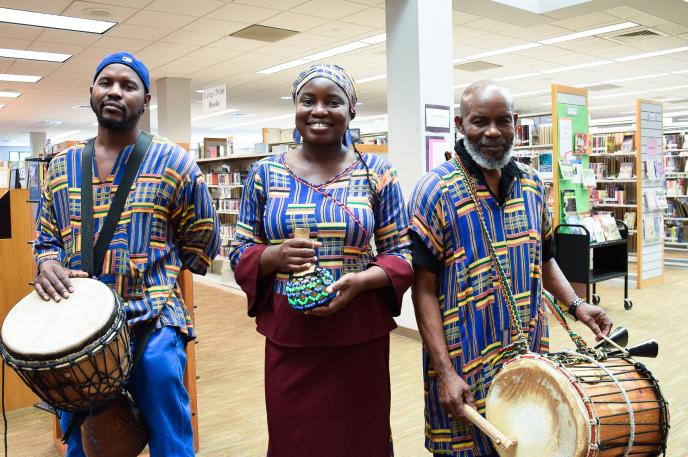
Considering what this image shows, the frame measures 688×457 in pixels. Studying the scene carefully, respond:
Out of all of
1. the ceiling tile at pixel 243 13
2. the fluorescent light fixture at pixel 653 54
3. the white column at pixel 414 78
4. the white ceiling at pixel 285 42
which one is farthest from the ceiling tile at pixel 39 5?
the fluorescent light fixture at pixel 653 54

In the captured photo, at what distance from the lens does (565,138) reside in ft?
19.9

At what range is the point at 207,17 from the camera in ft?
22.2

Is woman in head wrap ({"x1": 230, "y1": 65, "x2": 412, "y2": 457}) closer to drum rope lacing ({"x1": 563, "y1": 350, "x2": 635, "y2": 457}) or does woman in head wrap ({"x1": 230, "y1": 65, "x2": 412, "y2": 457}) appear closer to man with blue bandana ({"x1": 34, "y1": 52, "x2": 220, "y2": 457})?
man with blue bandana ({"x1": 34, "y1": 52, "x2": 220, "y2": 457})

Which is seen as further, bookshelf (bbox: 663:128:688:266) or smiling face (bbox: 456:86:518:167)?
bookshelf (bbox: 663:128:688:266)

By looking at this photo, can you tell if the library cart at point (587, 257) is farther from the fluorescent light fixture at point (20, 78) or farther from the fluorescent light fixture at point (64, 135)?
the fluorescent light fixture at point (64, 135)

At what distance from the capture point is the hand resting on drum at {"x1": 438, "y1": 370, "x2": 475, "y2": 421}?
1.49m

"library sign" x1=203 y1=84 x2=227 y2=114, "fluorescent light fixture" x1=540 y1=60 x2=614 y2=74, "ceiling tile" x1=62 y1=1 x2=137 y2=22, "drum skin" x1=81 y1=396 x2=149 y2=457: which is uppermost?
"fluorescent light fixture" x1=540 y1=60 x2=614 y2=74

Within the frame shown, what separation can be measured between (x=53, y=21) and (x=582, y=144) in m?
6.06

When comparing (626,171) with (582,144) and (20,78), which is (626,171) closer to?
(582,144)

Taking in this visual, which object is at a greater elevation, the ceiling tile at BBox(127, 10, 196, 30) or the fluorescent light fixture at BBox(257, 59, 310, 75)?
the fluorescent light fixture at BBox(257, 59, 310, 75)

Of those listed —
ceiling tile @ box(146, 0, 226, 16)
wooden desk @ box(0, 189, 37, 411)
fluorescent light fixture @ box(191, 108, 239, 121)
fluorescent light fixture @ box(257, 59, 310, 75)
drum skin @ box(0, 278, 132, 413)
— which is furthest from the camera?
fluorescent light fixture @ box(191, 108, 239, 121)

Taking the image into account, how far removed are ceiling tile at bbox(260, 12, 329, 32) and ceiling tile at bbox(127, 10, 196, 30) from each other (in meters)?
0.94

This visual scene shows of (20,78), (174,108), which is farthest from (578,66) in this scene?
(20,78)

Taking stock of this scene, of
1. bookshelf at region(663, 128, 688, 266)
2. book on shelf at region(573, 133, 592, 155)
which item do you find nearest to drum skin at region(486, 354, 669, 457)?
book on shelf at region(573, 133, 592, 155)
